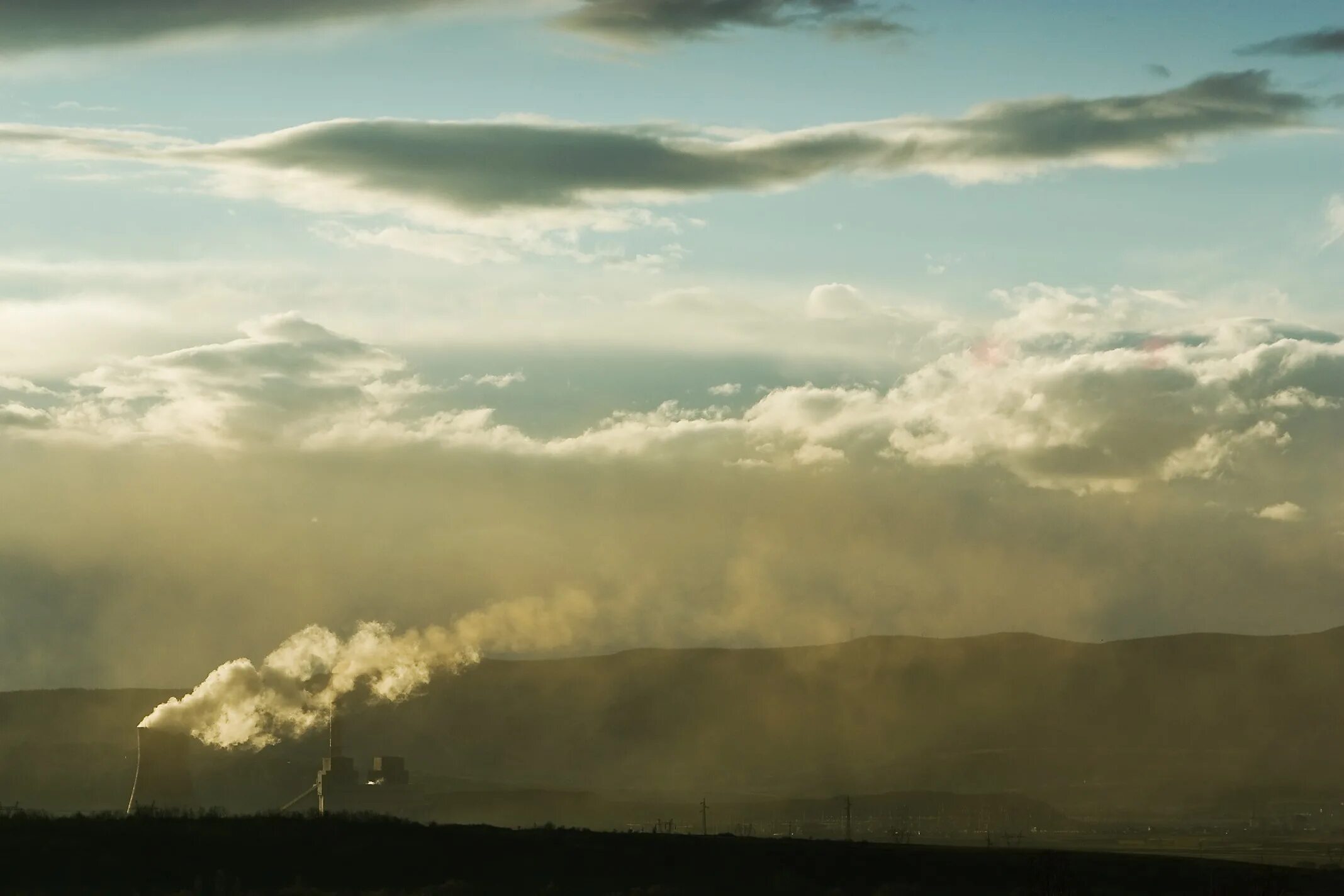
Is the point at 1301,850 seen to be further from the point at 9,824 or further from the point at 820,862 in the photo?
the point at 9,824

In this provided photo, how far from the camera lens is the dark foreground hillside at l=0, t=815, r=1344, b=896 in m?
85.3

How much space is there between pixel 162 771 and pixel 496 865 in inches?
2507

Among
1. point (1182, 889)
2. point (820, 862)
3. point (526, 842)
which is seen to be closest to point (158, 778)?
point (526, 842)

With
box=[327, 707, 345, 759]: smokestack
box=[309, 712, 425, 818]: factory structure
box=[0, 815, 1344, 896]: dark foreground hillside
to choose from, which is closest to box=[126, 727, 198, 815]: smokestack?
box=[309, 712, 425, 818]: factory structure

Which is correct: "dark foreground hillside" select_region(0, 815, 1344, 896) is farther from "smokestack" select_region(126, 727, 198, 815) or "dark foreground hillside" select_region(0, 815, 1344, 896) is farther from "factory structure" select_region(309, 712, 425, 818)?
"factory structure" select_region(309, 712, 425, 818)

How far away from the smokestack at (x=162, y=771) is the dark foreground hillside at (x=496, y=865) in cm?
4124

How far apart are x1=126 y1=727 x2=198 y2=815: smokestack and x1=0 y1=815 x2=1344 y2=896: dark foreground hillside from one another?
41.2 meters

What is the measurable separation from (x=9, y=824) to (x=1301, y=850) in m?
148

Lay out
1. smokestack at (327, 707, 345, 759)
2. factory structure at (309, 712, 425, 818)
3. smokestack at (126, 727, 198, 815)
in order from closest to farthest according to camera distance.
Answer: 1. smokestack at (126, 727, 198, 815)
2. factory structure at (309, 712, 425, 818)
3. smokestack at (327, 707, 345, 759)

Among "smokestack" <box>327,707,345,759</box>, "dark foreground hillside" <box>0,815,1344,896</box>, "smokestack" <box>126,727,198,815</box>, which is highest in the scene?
"smokestack" <box>327,707,345,759</box>

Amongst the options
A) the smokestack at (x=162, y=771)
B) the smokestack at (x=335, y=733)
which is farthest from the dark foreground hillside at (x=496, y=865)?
the smokestack at (x=335, y=733)

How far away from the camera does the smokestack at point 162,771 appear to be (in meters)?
146

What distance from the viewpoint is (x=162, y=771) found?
484ft

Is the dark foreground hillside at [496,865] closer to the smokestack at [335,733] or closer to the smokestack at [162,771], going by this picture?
the smokestack at [162,771]
